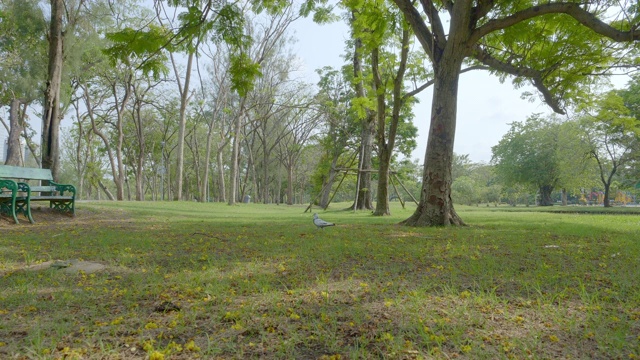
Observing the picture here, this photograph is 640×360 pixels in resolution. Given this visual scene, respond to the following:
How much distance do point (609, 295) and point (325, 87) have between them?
26.8m

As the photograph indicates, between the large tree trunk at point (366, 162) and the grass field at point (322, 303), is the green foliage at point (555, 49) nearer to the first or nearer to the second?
the grass field at point (322, 303)

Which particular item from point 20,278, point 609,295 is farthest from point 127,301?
point 609,295

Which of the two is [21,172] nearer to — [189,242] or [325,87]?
[189,242]

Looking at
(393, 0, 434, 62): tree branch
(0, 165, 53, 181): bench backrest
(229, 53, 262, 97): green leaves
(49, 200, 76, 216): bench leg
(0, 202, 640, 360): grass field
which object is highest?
(393, 0, 434, 62): tree branch

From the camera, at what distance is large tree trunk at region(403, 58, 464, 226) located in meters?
8.38

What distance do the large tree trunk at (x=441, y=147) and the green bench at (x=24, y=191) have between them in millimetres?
8388

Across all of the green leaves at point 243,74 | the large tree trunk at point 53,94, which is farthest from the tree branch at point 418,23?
the large tree trunk at point 53,94

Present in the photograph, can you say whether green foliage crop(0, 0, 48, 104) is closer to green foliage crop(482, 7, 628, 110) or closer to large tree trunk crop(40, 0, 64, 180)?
large tree trunk crop(40, 0, 64, 180)

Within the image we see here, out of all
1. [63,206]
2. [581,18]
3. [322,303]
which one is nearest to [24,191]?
[63,206]

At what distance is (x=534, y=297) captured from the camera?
295cm

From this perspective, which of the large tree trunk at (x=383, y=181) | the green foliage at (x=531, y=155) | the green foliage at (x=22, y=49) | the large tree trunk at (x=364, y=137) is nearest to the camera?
the large tree trunk at (x=383, y=181)

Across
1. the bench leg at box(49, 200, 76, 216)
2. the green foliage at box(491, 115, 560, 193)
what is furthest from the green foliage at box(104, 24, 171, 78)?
the green foliage at box(491, 115, 560, 193)

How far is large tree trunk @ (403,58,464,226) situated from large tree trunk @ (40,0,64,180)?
10390mm

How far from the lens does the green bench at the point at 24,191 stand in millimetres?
7926
